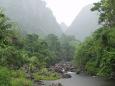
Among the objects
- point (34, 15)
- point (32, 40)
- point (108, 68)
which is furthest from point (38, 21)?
point (108, 68)

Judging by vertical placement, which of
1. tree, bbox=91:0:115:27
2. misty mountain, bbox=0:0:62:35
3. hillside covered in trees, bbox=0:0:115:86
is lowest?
hillside covered in trees, bbox=0:0:115:86

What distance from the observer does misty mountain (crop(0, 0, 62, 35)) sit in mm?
151875

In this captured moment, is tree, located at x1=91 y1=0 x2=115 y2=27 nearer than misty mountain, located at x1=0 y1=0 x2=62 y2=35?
Yes

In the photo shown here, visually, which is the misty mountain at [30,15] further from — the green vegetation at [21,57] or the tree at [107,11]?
the tree at [107,11]

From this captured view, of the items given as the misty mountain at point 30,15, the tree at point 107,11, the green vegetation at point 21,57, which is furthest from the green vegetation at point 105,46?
the misty mountain at point 30,15

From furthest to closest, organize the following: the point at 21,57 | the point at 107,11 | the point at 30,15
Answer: the point at 30,15 → the point at 21,57 → the point at 107,11

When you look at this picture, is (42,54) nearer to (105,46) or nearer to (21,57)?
(21,57)

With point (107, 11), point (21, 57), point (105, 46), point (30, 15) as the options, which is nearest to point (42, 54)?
point (21, 57)

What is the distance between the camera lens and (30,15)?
574 ft

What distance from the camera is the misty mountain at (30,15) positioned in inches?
5979

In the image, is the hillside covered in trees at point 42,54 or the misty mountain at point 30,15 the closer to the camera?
the hillside covered in trees at point 42,54

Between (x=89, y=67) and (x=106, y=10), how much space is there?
12.0 m

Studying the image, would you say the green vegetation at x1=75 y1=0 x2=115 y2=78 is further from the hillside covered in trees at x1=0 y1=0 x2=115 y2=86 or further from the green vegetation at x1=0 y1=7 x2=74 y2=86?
the green vegetation at x1=0 y1=7 x2=74 y2=86

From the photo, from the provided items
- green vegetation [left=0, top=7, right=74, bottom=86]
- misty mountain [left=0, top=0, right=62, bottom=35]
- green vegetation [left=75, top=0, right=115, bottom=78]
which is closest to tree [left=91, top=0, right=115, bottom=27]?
green vegetation [left=75, top=0, right=115, bottom=78]
